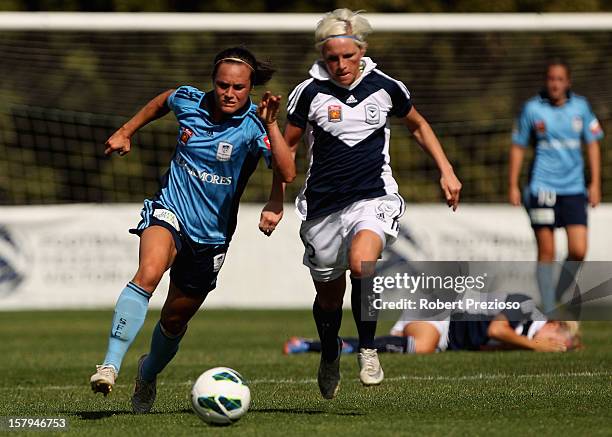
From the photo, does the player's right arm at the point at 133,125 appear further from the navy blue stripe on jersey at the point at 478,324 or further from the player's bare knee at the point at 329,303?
the navy blue stripe on jersey at the point at 478,324

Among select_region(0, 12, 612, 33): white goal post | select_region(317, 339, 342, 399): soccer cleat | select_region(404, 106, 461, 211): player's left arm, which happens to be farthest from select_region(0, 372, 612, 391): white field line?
select_region(0, 12, 612, 33): white goal post

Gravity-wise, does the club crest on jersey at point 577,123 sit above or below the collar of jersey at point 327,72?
below

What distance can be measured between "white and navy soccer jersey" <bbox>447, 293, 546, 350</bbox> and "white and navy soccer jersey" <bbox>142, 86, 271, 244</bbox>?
13.9 feet

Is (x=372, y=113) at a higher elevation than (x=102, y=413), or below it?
higher

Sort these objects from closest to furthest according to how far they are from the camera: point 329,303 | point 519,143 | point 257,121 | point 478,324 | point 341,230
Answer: point 257,121, point 341,230, point 329,303, point 478,324, point 519,143

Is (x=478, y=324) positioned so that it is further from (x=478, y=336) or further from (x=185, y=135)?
(x=185, y=135)

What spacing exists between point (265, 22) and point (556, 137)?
381 centimetres

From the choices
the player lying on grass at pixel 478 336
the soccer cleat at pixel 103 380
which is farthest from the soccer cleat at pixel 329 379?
the player lying on grass at pixel 478 336

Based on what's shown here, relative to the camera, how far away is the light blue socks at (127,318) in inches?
270

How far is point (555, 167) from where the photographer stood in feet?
42.6

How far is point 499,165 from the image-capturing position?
19859 millimetres

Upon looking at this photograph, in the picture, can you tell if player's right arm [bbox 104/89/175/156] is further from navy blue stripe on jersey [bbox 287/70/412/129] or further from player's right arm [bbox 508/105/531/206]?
player's right arm [bbox 508/105/531/206]

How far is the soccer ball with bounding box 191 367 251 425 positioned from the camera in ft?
21.5

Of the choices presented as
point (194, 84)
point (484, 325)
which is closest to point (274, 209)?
point (484, 325)
